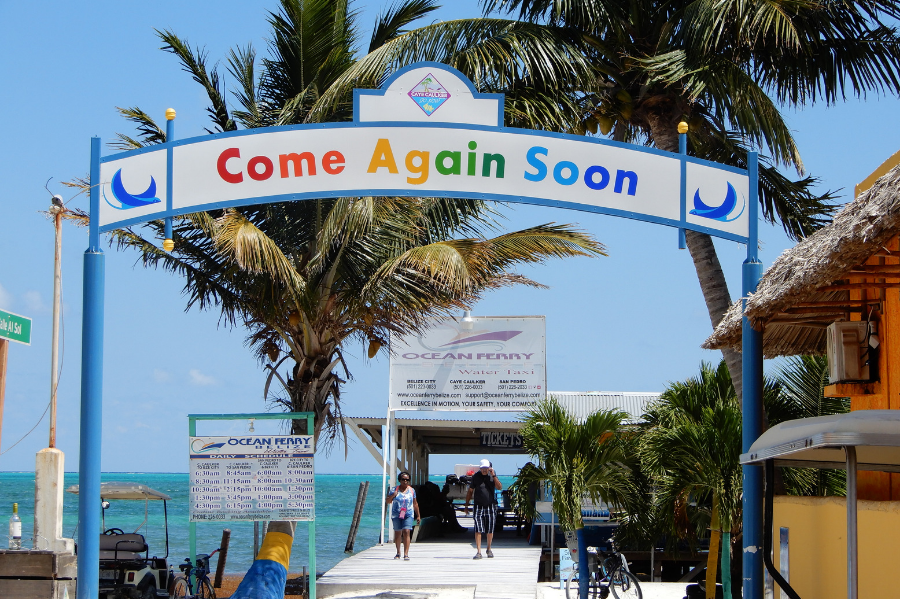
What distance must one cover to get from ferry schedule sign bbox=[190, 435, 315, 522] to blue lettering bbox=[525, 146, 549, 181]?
4724 millimetres

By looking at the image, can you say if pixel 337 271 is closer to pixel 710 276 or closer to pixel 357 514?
pixel 710 276

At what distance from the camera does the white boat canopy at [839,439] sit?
488 cm

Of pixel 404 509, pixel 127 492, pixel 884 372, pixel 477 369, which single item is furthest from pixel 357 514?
pixel 884 372

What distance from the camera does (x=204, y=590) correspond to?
13.5 m

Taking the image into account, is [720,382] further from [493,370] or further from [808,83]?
[493,370]

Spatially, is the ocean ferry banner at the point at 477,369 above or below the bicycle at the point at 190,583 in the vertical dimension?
above

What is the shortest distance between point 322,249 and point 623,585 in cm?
541

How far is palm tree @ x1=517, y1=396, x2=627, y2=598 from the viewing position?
35.7ft

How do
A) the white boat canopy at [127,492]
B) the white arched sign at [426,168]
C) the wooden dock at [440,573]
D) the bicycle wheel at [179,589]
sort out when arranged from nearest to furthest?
the white arched sign at [426,168], the bicycle wheel at [179,589], the wooden dock at [440,573], the white boat canopy at [127,492]

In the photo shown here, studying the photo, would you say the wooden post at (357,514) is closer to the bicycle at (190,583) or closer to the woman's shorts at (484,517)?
the woman's shorts at (484,517)

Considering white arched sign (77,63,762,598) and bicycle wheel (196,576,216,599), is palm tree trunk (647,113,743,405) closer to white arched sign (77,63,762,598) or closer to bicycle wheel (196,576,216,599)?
white arched sign (77,63,762,598)

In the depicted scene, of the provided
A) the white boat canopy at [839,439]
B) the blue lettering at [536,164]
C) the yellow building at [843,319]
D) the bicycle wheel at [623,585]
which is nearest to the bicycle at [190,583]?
the bicycle wheel at [623,585]

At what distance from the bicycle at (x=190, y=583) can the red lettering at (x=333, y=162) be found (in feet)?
21.5

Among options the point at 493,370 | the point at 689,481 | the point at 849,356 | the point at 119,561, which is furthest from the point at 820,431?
the point at 493,370
